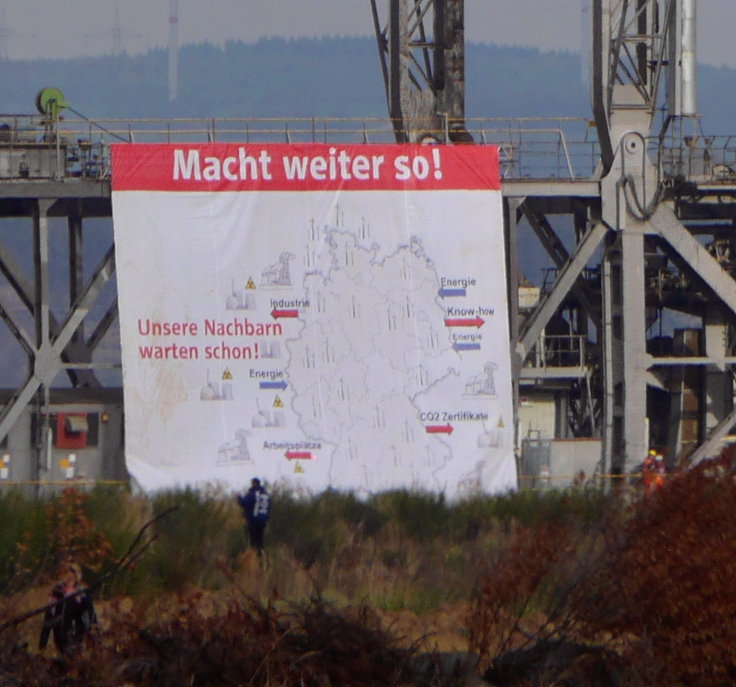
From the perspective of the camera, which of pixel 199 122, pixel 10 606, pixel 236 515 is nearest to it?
pixel 10 606

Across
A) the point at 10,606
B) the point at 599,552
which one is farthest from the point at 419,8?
the point at 10,606

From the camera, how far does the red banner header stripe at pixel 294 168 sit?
35062 mm

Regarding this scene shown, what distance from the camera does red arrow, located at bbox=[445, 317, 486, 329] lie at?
115ft

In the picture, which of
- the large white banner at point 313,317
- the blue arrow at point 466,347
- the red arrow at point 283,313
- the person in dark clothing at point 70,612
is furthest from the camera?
the blue arrow at point 466,347

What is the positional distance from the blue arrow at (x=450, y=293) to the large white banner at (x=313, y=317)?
0.02 metres

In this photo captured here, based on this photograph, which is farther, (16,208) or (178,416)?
(16,208)

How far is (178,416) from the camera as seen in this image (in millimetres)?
34188

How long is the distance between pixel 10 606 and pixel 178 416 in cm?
1892

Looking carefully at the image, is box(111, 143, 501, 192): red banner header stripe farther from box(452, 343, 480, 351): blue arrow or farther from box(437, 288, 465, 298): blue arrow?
box(452, 343, 480, 351): blue arrow

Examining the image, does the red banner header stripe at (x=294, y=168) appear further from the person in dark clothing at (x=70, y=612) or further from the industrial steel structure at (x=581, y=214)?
the person in dark clothing at (x=70, y=612)

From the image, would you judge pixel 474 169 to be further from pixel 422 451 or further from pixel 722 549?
pixel 722 549

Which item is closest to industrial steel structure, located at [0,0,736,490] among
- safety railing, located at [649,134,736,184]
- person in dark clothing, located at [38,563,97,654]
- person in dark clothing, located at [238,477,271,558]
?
safety railing, located at [649,134,736,184]

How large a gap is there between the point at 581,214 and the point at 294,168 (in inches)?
320

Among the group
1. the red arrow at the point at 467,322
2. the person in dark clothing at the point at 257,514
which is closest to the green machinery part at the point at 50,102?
the red arrow at the point at 467,322
